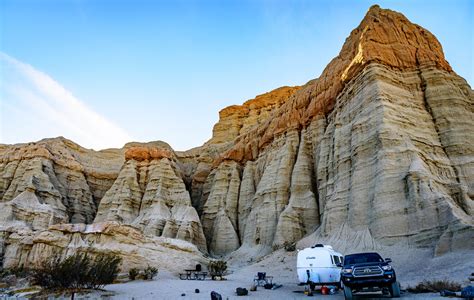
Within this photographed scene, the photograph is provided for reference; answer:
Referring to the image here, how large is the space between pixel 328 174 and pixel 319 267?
20.1 metres

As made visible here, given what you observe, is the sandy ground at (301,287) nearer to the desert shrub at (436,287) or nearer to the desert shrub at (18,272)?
A: the desert shrub at (436,287)

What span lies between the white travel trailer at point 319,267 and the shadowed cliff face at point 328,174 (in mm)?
7413

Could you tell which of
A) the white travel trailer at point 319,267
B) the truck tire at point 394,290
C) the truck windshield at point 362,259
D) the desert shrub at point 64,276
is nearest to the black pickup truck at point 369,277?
the truck tire at point 394,290

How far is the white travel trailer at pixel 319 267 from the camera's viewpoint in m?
16.4

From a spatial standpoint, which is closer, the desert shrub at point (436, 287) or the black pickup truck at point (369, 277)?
the black pickup truck at point (369, 277)

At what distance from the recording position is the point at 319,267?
1666 centimetres

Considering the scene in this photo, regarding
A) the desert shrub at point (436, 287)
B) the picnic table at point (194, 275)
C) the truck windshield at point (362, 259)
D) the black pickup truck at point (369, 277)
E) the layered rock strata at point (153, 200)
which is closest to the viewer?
the black pickup truck at point (369, 277)

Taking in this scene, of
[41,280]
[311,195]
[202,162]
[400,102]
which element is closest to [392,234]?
[400,102]

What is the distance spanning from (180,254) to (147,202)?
29.2 meters

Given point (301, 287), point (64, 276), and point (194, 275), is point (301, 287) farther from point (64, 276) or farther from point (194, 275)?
point (64, 276)

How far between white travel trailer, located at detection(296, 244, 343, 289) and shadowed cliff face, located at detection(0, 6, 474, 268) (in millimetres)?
7413

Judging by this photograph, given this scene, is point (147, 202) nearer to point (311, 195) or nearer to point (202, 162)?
point (202, 162)

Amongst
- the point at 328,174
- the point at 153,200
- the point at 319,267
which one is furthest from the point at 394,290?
the point at 153,200

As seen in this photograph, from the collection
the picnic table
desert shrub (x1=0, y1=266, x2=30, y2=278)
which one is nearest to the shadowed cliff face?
desert shrub (x1=0, y1=266, x2=30, y2=278)
